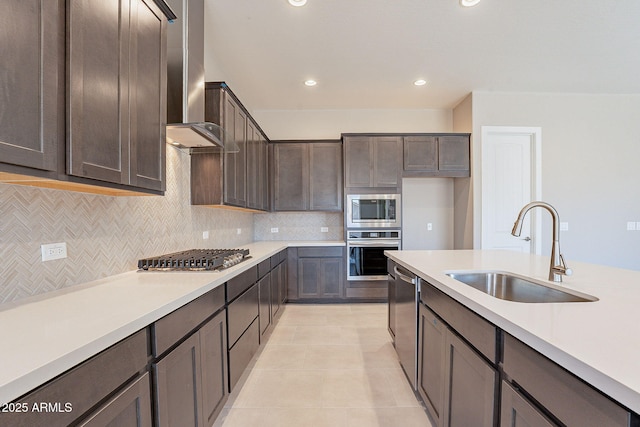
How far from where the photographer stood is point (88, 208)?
1478 mm

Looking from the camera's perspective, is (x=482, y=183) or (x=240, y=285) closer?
(x=240, y=285)

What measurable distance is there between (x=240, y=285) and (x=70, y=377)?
129cm

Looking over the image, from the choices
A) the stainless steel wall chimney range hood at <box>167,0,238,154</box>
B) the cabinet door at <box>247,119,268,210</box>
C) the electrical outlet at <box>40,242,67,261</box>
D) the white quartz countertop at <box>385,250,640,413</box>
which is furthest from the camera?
the cabinet door at <box>247,119,268,210</box>

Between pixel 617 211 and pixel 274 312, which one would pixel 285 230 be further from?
pixel 617 211

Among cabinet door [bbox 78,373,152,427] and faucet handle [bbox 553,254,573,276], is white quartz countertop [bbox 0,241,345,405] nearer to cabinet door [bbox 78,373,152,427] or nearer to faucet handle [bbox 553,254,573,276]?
cabinet door [bbox 78,373,152,427]

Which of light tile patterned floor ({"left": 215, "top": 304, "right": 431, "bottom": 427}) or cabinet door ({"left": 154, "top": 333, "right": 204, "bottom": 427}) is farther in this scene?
light tile patterned floor ({"left": 215, "top": 304, "right": 431, "bottom": 427})

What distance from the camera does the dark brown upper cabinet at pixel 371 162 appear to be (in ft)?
13.0

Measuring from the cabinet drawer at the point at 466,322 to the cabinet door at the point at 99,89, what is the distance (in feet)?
5.24

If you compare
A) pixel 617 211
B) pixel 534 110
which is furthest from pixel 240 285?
pixel 617 211

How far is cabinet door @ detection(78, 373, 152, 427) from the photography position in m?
0.78

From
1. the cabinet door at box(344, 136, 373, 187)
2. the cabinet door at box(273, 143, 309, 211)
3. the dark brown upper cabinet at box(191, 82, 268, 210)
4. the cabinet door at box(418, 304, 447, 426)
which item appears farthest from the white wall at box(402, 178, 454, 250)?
the cabinet door at box(418, 304, 447, 426)

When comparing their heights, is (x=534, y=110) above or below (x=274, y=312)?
above

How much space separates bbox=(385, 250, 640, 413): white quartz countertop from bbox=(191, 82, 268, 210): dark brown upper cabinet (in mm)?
1850

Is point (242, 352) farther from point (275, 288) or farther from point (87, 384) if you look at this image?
point (87, 384)
